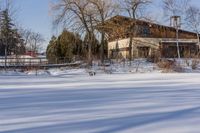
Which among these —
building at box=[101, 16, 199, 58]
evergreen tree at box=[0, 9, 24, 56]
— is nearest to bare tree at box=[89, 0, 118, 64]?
building at box=[101, 16, 199, 58]

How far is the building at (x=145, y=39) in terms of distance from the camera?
40.7m

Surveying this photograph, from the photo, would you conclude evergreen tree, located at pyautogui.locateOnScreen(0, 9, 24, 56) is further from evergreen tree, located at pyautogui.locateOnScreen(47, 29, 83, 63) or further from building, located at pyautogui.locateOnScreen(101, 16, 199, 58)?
building, located at pyautogui.locateOnScreen(101, 16, 199, 58)

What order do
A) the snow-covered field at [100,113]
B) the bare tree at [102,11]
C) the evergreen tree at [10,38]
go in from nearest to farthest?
1. the snow-covered field at [100,113]
2. the bare tree at [102,11]
3. the evergreen tree at [10,38]

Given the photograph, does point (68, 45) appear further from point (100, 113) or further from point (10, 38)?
point (100, 113)

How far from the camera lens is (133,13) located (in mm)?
40844

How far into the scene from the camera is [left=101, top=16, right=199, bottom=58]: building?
40.7 meters

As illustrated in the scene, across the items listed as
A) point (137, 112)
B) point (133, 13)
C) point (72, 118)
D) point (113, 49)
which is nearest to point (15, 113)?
point (72, 118)

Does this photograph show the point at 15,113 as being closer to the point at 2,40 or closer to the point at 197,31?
the point at 2,40

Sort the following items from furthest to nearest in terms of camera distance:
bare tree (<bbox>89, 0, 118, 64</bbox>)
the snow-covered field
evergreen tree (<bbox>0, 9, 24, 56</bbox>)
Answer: evergreen tree (<bbox>0, 9, 24, 56</bbox>)
bare tree (<bbox>89, 0, 118, 64</bbox>)
the snow-covered field

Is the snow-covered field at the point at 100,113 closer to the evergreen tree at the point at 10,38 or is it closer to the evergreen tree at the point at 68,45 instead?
the evergreen tree at the point at 68,45

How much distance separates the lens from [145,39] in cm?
5138

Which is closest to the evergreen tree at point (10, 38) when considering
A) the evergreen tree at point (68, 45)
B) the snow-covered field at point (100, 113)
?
the evergreen tree at point (68, 45)

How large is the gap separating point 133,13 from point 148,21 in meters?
1.81

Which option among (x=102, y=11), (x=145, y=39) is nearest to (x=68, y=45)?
(x=102, y=11)
